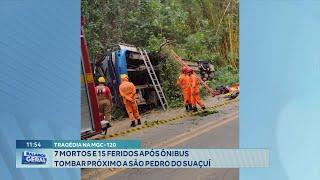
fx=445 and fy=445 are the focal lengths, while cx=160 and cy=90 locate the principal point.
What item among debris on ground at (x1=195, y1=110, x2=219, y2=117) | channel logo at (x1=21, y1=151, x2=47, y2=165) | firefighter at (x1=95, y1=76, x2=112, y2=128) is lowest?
channel logo at (x1=21, y1=151, x2=47, y2=165)

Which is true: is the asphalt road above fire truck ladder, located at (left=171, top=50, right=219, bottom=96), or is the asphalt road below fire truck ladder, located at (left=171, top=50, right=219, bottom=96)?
below

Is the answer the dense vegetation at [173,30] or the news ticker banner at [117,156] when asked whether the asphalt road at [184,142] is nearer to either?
the news ticker banner at [117,156]

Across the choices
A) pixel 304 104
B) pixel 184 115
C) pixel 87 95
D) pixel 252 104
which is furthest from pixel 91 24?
pixel 304 104

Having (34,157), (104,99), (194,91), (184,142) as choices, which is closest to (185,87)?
(194,91)

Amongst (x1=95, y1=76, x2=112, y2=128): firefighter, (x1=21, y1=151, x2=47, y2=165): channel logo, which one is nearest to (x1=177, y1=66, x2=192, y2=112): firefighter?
(x1=95, y1=76, x2=112, y2=128): firefighter

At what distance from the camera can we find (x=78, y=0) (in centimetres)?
254

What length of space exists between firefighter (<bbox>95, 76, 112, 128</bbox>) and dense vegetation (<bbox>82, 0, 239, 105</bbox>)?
162 mm

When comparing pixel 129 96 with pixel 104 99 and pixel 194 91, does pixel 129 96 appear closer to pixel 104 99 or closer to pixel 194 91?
pixel 104 99

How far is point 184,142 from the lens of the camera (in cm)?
258

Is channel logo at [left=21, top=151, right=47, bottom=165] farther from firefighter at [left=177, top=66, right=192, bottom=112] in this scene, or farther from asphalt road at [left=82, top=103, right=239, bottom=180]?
firefighter at [left=177, top=66, right=192, bottom=112]

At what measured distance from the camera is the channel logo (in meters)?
2.57

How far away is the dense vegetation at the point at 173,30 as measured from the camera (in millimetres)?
2584

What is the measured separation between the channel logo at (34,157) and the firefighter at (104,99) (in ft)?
1.37

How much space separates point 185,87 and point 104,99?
483 mm
